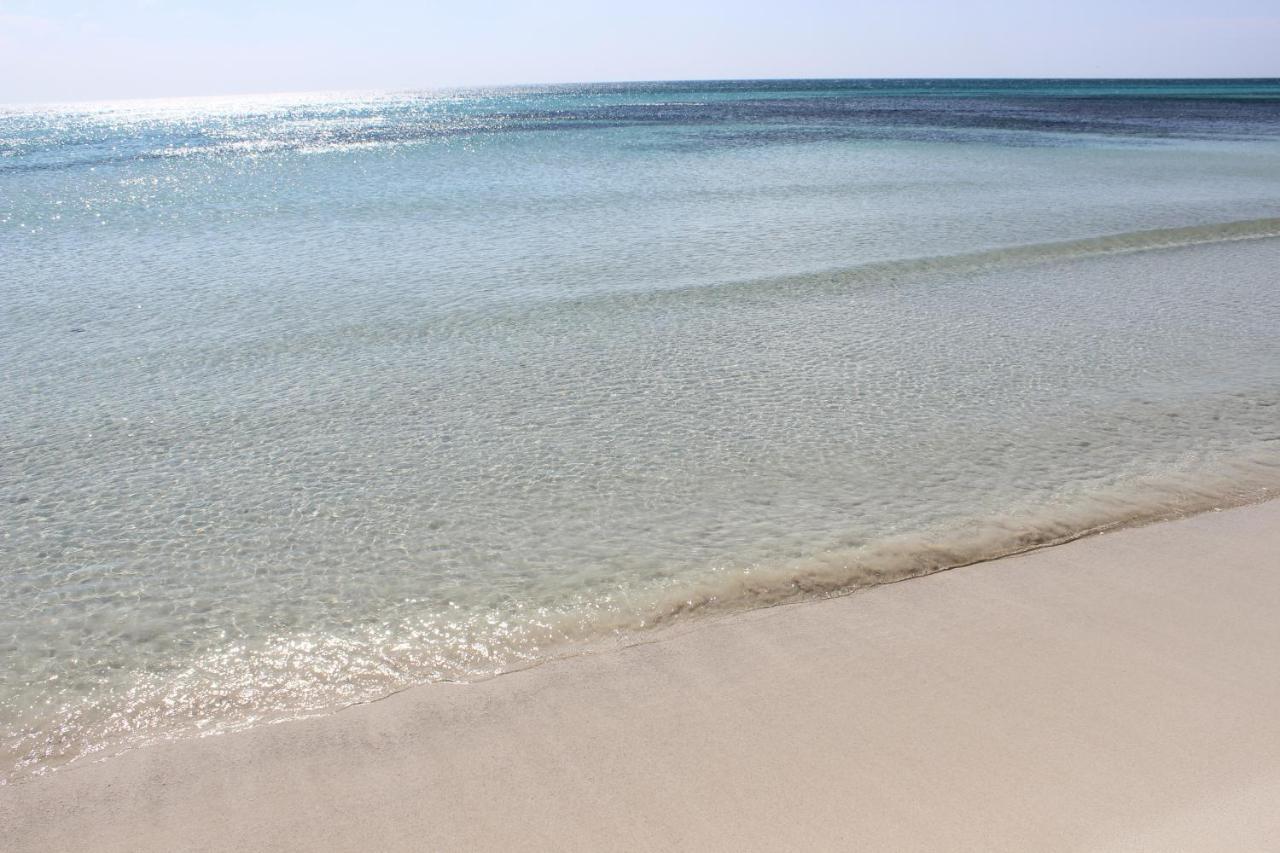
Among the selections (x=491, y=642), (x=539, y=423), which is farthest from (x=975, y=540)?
(x=539, y=423)

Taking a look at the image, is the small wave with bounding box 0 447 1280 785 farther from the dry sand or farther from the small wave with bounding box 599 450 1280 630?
the dry sand

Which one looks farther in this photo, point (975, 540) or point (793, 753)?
point (975, 540)

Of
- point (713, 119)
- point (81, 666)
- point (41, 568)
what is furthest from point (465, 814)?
point (713, 119)

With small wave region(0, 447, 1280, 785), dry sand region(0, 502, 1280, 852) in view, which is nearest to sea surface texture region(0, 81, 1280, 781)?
small wave region(0, 447, 1280, 785)

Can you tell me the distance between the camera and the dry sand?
2691 millimetres

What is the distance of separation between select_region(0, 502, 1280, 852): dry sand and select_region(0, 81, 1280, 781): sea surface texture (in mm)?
276

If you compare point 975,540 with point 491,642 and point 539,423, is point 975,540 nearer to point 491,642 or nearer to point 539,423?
point 491,642

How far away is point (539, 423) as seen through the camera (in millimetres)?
6023

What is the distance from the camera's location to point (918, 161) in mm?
21703

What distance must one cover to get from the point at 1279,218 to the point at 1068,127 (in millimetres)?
21988

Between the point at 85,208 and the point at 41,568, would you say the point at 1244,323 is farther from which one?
the point at 85,208

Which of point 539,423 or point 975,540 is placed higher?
point 539,423

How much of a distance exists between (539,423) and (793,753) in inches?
135

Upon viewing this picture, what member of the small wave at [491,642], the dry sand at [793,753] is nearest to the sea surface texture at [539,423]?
the small wave at [491,642]
